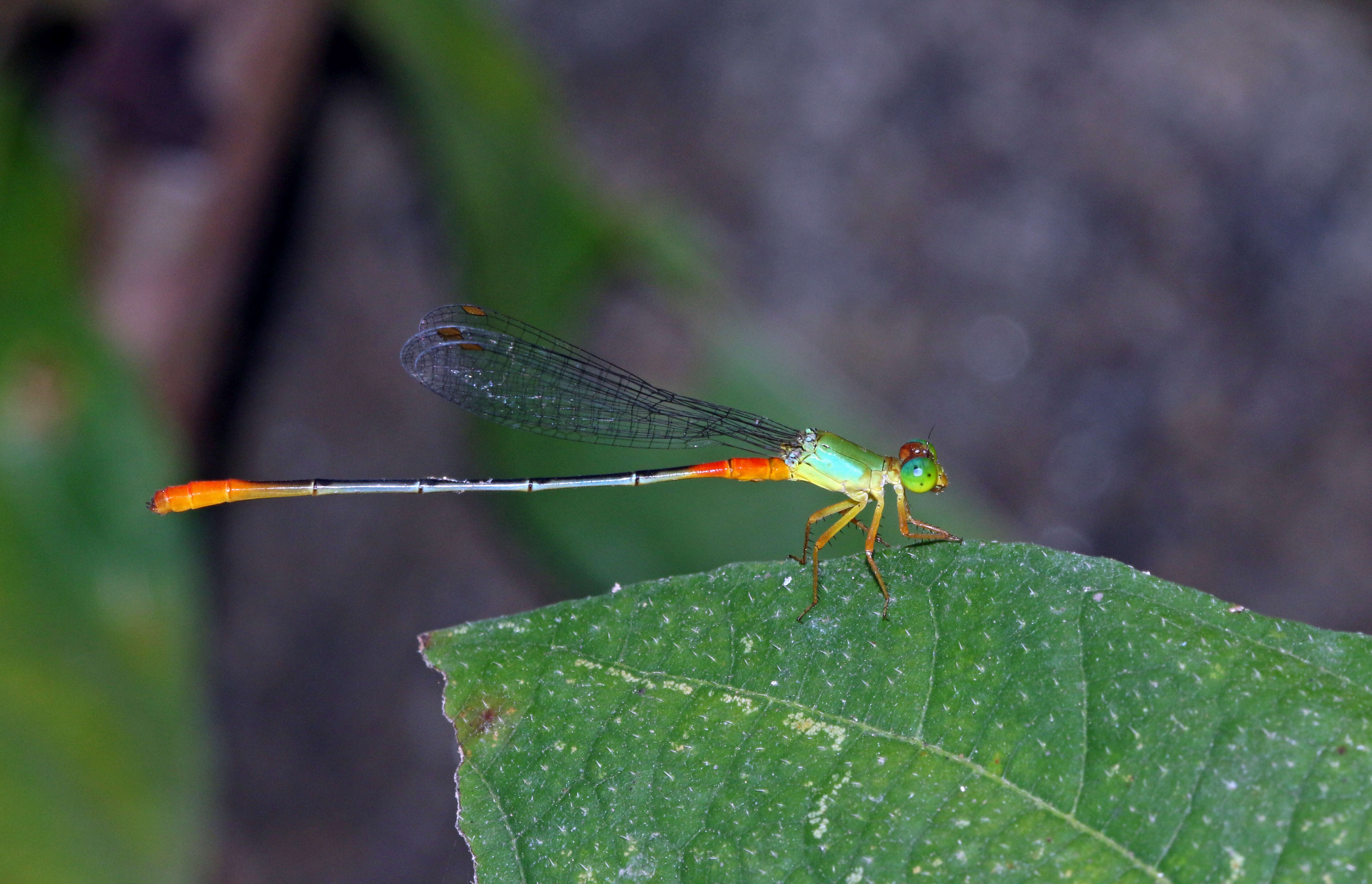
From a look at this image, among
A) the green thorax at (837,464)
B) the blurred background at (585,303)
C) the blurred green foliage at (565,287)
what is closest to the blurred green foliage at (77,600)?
the blurred background at (585,303)

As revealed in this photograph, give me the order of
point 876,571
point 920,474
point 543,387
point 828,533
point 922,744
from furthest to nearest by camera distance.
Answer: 1. point 543,387
2. point 920,474
3. point 828,533
4. point 876,571
5. point 922,744

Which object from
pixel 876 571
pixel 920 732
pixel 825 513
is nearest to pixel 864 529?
pixel 825 513

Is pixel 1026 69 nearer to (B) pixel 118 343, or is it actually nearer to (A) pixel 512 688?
(B) pixel 118 343

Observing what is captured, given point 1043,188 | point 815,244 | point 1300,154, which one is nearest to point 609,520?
point 815,244

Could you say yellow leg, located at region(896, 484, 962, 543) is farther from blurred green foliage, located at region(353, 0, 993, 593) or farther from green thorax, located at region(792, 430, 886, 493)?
blurred green foliage, located at region(353, 0, 993, 593)

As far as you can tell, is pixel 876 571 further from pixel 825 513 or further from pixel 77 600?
pixel 77 600

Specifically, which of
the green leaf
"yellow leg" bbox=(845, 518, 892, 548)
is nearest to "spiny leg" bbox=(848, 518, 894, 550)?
"yellow leg" bbox=(845, 518, 892, 548)
